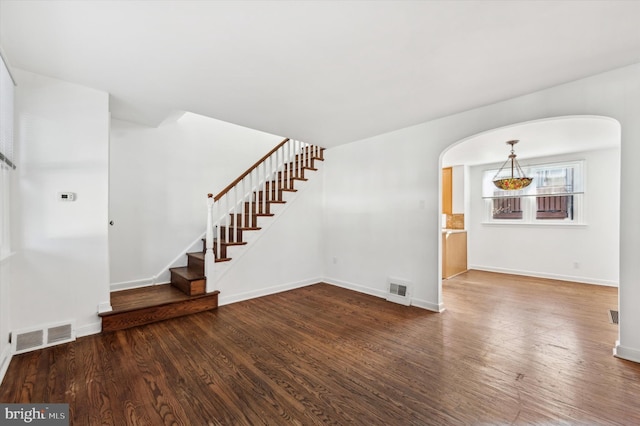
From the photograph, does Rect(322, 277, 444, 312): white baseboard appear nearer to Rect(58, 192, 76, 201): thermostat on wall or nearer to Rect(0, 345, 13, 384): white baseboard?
Rect(58, 192, 76, 201): thermostat on wall

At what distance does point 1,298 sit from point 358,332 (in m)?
3.14

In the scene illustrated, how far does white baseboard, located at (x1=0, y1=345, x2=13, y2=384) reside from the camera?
210cm

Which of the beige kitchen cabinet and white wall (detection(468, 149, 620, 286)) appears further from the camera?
the beige kitchen cabinet

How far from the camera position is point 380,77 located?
2.53m

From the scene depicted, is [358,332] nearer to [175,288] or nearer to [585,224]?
[175,288]

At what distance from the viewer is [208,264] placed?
374 cm

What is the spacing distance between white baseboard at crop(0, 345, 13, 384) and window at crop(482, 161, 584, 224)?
7.70 m

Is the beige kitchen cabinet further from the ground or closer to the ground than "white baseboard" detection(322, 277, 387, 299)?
further from the ground

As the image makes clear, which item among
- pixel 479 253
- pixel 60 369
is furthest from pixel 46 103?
pixel 479 253

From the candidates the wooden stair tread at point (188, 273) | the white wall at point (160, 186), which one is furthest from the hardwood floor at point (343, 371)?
the white wall at point (160, 186)

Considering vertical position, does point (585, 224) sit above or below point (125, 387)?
above

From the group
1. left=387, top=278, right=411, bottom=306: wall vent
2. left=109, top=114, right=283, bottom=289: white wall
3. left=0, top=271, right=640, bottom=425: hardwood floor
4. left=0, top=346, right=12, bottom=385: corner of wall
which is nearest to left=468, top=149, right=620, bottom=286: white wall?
left=0, top=271, right=640, bottom=425: hardwood floor

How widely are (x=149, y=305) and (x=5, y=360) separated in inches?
44.7

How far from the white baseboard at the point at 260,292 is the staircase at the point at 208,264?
15 cm
